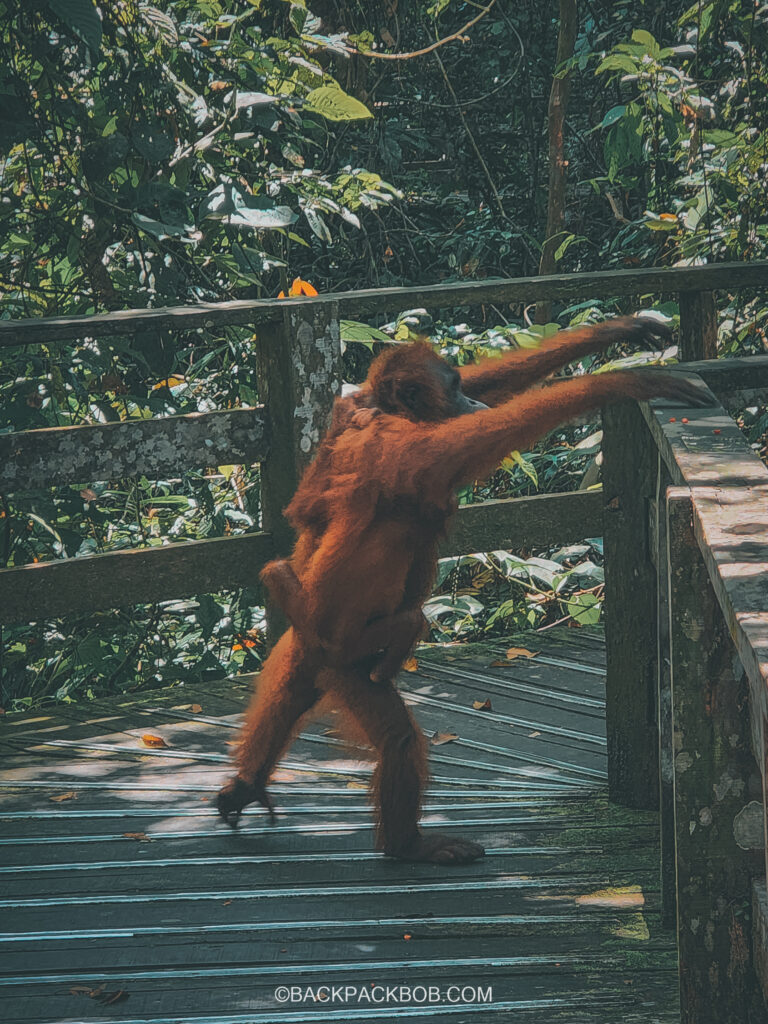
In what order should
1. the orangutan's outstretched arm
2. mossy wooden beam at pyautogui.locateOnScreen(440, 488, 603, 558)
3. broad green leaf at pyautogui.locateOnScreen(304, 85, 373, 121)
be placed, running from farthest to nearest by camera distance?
broad green leaf at pyautogui.locateOnScreen(304, 85, 373, 121) → mossy wooden beam at pyautogui.locateOnScreen(440, 488, 603, 558) → the orangutan's outstretched arm

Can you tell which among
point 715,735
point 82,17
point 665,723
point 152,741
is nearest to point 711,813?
point 715,735

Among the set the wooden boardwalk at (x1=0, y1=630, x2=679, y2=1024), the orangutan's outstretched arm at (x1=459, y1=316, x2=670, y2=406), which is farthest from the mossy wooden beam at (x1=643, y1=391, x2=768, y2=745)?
the wooden boardwalk at (x1=0, y1=630, x2=679, y2=1024)

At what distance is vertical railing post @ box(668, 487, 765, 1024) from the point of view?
6.75 feet

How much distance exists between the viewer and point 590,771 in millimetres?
3557

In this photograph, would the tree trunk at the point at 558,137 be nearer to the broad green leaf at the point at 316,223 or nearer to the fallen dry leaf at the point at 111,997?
the broad green leaf at the point at 316,223

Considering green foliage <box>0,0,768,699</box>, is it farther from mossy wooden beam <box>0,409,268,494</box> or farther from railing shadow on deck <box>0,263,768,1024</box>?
mossy wooden beam <box>0,409,268,494</box>

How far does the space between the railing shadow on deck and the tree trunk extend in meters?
3.10

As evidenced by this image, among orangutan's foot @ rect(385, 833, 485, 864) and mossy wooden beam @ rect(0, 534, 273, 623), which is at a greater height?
mossy wooden beam @ rect(0, 534, 273, 623)

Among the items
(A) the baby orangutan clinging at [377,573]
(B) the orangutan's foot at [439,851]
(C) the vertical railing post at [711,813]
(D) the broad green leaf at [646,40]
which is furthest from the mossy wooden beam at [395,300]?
(C) the vertical railing post at [711,813]

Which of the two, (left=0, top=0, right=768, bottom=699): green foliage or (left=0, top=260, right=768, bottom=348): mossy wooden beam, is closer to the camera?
(left=0, top=260, right=768, bottom=348): mossy wooden beam

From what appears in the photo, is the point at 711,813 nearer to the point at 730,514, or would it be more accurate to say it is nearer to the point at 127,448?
the point at 730,514

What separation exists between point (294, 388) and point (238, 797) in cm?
130

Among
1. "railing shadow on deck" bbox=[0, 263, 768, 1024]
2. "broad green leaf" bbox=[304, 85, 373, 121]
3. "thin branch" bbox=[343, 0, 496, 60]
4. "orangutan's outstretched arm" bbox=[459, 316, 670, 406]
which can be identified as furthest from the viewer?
"thin branch" bbox=[343, 0, 496, 60]

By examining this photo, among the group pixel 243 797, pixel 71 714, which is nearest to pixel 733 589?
pixel 243 797
